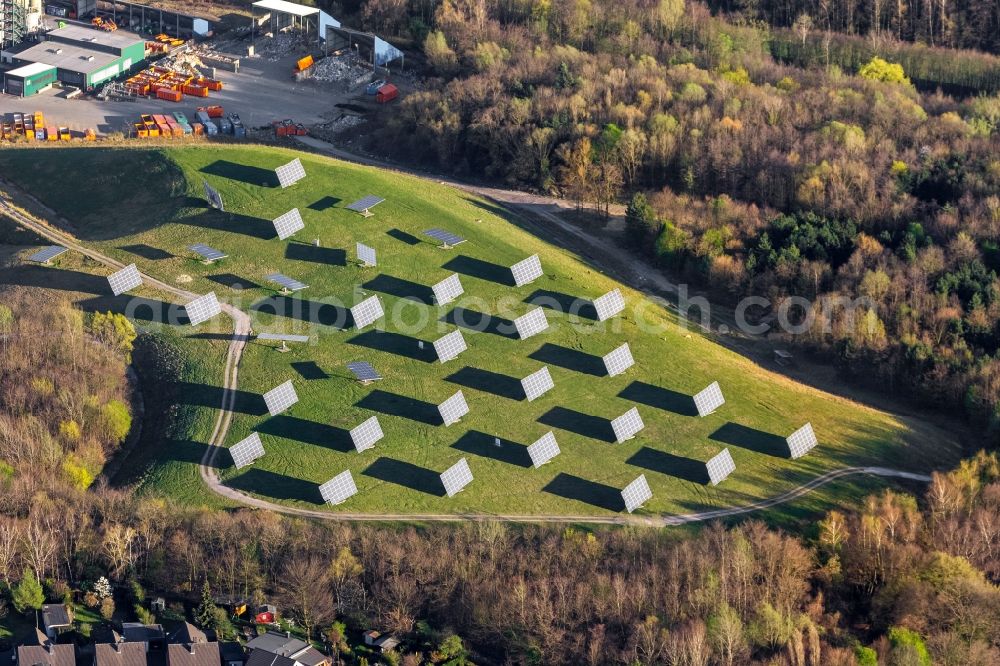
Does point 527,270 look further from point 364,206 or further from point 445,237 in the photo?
point 364,206

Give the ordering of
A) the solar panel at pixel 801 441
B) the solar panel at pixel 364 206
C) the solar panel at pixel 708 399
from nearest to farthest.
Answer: the solar panel at pixel 801 441 < the solar panel at pixel 708 399 < the solar panel at pixel 364 206

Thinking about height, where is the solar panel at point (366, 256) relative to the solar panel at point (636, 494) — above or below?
above

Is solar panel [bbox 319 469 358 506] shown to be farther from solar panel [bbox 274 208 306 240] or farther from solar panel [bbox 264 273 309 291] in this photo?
solar panel [bbox 274 208 306 240]

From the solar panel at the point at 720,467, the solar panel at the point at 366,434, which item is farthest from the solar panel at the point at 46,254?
the solar panel at the point at 720,467

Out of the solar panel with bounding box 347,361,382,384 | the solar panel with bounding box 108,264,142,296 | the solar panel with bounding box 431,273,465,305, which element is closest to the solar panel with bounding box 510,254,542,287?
the solar panel with bounding box 431,273,465,305

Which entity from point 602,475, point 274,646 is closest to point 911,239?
point 602,475

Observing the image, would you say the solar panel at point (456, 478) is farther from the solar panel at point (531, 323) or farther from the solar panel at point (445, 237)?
the solar panel at point (445, 237)

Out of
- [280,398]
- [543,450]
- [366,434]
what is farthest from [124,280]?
[543,450]
